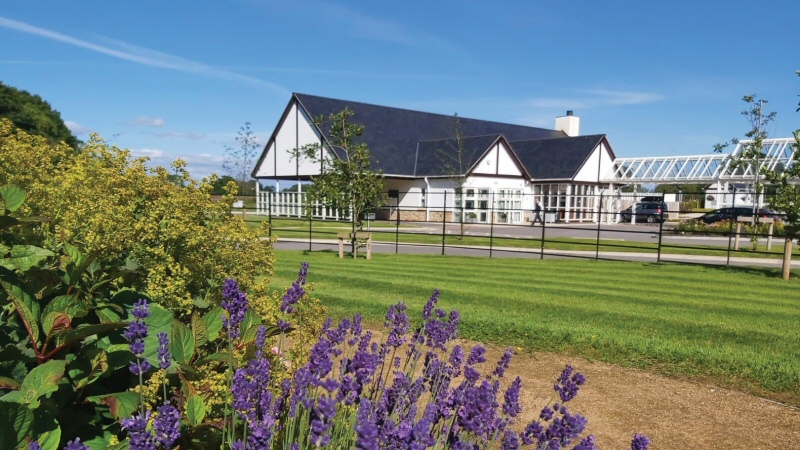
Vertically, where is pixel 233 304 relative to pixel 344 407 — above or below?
above

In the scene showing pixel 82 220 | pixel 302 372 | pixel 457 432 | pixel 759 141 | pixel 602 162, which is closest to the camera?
pixel 302 372

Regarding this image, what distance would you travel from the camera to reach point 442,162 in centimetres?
4000

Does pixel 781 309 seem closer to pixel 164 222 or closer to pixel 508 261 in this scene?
pixel 508 261

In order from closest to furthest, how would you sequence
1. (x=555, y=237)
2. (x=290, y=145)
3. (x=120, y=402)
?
(x=120, y=402), (x=555, y=237), (x=290, y=145)

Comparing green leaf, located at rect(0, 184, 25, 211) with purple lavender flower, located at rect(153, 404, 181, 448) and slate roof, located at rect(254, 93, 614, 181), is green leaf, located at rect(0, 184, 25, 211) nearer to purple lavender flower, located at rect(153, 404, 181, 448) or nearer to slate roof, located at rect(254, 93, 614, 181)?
purple lavender flower, located at rect(153, 404, 181, 448)

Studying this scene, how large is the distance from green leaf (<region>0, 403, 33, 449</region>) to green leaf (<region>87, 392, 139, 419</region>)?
348 millimetres

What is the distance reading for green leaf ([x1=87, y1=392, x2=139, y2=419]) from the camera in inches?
87.0

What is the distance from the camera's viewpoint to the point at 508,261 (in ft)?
55.4

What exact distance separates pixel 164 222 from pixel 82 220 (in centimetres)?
53

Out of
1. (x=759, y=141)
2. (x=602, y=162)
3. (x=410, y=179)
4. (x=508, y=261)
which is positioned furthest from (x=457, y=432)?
(x=602, y=162)

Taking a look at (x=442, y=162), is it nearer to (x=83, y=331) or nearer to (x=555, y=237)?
(x=555, y=237)

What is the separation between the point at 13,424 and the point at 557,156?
4671cm

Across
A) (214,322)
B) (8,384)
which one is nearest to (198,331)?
(214,322)

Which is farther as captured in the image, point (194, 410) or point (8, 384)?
point (194, 410)
